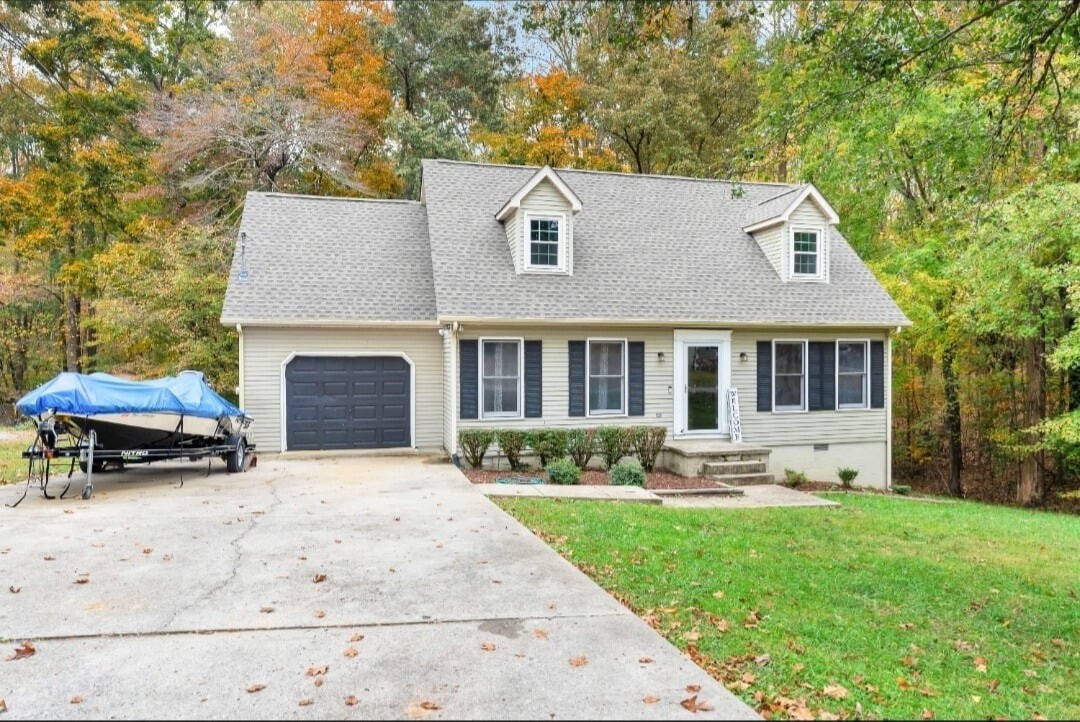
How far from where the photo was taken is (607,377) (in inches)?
531

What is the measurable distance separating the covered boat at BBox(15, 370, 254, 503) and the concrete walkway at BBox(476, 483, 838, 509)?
4.36m

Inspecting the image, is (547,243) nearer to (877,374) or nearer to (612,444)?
(612,444)

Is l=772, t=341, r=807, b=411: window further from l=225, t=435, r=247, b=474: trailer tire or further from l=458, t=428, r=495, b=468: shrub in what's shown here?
l=225, t=435, r=247, b=474: trailer tire

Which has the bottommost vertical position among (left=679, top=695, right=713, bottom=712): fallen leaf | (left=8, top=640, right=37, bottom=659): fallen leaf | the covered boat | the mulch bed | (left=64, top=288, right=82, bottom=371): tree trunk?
the mulch bed

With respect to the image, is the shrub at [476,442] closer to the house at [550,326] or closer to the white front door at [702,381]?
the house at [550,326]

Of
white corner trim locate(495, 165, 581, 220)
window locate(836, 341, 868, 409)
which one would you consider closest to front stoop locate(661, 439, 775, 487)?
window locate(836, 341, 868, 409)

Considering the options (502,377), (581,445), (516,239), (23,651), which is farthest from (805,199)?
(23,651)

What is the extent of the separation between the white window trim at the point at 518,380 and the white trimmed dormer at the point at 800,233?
6243 mm

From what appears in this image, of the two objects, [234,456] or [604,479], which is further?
[604,479]

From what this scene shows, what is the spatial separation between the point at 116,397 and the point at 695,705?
8.81 meters

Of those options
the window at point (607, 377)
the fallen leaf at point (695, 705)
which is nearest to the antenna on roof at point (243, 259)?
the window at point (607, 377)

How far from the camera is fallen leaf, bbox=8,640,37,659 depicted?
3961 mm

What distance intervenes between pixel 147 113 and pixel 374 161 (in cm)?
697

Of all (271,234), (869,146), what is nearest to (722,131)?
(869,146)
